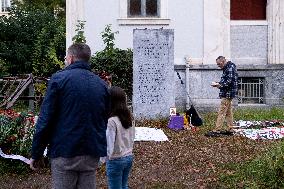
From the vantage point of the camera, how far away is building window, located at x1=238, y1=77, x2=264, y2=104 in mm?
19844

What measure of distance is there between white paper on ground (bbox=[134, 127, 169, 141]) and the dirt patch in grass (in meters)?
0.20

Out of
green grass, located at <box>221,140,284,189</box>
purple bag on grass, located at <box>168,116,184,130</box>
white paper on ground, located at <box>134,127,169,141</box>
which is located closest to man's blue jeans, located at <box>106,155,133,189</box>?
green grass, located at <box>221,140,284,189</box>

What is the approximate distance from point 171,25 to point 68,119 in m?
14.1

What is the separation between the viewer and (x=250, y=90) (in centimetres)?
1991

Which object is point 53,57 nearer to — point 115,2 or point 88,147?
point 115,2

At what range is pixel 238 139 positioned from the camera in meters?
13.0

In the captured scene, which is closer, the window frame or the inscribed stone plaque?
the inscribed stone plaque

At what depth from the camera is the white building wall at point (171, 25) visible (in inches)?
762

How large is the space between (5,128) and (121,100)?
342 centimetres

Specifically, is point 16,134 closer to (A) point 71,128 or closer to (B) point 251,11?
(A) point 71,128

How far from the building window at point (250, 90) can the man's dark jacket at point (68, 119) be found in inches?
572

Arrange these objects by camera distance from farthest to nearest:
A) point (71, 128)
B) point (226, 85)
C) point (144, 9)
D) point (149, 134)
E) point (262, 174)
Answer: point (144, 9) < point (226, 85) < point (149, 134) < point (262, 174) < point (71, 128)

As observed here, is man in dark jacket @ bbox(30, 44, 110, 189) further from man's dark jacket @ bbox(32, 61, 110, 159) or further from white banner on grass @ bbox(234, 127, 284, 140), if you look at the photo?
white banner on grass @ bbox(234, 127, 284, 140)

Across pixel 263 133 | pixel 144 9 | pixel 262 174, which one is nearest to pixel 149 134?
pixel 263 133
